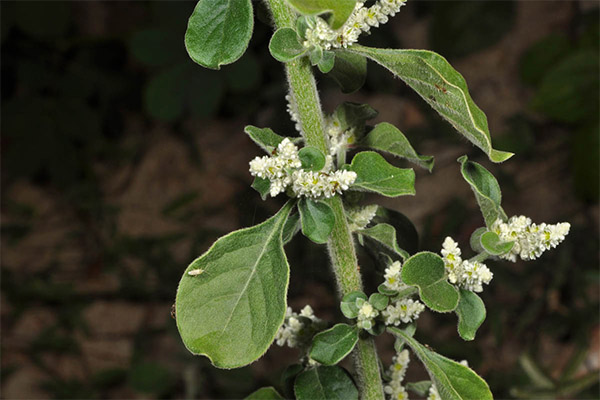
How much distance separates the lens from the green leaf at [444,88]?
2.40 feet

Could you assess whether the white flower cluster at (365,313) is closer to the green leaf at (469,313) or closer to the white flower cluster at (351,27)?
the green leaf at (469,313)

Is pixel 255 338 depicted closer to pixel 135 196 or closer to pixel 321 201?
pixel 321 201

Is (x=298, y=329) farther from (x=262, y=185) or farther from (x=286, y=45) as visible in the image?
(x=286, y=45)

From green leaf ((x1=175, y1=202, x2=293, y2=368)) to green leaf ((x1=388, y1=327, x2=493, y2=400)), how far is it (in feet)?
0.58

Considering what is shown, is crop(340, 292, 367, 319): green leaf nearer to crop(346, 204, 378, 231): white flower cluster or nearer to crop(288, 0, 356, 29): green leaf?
crop(346, 204, 378, 231): white flower cluster

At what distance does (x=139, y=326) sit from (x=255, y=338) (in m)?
2.38

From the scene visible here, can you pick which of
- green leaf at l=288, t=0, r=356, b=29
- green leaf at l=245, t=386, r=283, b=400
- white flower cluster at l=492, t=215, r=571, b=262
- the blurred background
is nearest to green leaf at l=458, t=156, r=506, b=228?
white flower cluster at l=492, t=215, r=571, b=262

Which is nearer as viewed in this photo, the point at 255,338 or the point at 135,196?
the point at 255,338

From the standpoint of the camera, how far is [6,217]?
333 cm

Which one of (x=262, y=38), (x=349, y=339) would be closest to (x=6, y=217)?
(x=262, y=38)

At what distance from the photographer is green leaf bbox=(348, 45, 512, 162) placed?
732 millimetres

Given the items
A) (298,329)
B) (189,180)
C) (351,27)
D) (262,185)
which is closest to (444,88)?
(351,27)

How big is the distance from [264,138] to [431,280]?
250 mm

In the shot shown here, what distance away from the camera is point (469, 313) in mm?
819
